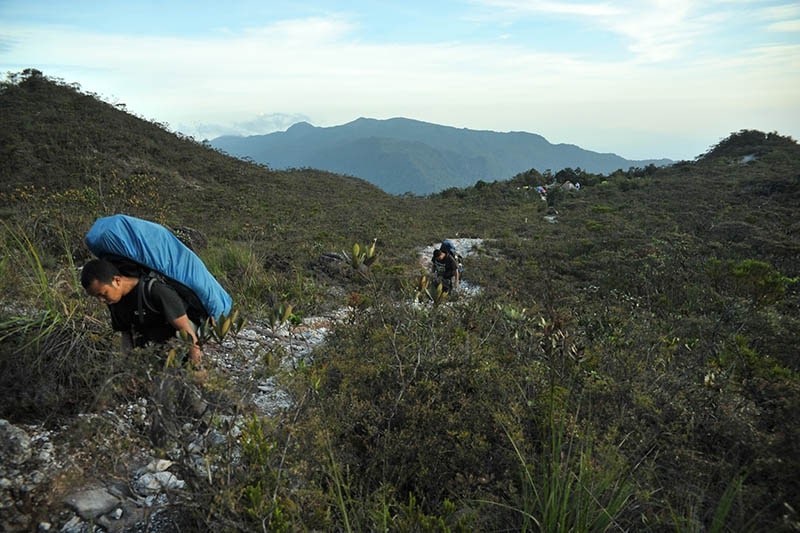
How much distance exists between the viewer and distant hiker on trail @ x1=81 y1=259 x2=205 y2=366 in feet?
8.09

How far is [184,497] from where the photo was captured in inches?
74.8

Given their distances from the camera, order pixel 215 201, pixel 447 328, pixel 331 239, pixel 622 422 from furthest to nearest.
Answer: pixel 215 201 < pixel 331 239 < pixel 447 328 < pixel 622 422

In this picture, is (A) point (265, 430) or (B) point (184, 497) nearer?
(B) point (184, 497)

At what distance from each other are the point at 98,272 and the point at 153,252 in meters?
0.32

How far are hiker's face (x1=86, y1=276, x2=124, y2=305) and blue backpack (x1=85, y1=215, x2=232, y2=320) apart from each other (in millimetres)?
183

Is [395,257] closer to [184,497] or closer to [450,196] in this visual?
[184,497]

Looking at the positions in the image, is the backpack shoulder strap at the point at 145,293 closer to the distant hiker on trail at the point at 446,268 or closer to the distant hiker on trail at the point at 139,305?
the distant hiker on trail at the point at 139,305

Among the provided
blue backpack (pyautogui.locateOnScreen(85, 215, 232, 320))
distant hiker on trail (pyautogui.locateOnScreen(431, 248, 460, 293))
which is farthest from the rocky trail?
distant hiker on trail (pyautogui.locateOnScreen(431, 248, 460, 293))

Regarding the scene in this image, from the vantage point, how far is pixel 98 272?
8.04 ft

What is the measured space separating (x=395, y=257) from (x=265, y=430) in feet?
28.8

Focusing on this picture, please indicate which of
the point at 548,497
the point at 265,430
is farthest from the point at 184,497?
the point at 548,497

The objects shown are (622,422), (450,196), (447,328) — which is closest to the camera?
(622,422)

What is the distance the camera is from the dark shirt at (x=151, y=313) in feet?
8.68

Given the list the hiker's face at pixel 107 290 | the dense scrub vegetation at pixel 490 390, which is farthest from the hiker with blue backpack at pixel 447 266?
the hiker's face at pixel 107 290
